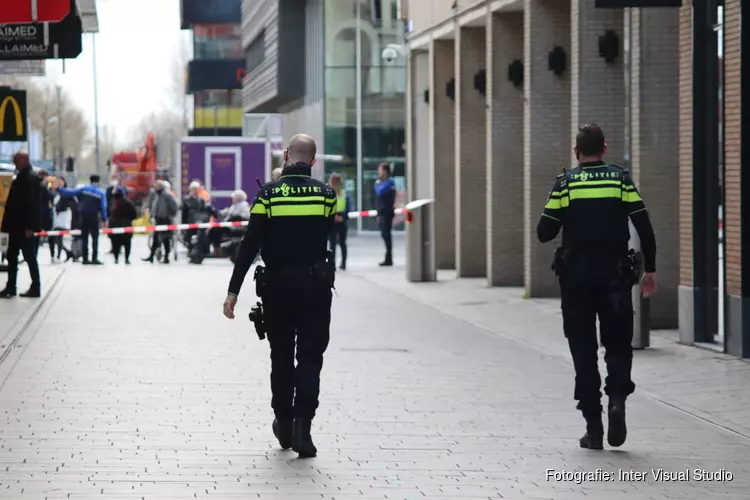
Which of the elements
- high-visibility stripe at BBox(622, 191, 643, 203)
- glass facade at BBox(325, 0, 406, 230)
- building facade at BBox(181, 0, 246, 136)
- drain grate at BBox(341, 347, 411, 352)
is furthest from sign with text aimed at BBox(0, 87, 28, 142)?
building facade at BBox(181, 0, 246, 136)

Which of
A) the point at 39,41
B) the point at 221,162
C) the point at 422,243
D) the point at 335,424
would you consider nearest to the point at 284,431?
the point at 335,424

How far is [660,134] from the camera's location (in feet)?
56.3

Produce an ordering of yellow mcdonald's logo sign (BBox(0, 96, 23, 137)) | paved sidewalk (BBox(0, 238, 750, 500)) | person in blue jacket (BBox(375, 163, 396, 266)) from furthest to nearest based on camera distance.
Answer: person in blue jacket (BBox(375, 163, 396, 266)), yellow mcdonald's logo sign (BBox(0, 96, 23, 137)), paved sidewalk (BBox(0, 238, 750, 500))

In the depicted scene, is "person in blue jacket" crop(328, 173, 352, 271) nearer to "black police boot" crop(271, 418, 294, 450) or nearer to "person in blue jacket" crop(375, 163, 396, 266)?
"person in blue jacket" crop(375, 163, 396, 266)

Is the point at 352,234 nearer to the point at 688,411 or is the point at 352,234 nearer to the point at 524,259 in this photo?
the point at 524,259

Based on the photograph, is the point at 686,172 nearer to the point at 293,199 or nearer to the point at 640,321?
the point at 640,321

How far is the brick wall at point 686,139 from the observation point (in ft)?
49.9

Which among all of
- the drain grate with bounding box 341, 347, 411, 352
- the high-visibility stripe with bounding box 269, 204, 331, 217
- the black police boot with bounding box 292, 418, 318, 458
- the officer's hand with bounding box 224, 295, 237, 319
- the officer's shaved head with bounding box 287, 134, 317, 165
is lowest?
the drain grate with bounding box 341, 347, 411, 352

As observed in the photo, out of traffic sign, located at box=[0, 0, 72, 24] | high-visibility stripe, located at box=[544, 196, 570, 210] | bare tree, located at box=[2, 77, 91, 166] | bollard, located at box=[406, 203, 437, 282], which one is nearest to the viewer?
high-visibility stripe, located at box=[544, 196, 570, 210]

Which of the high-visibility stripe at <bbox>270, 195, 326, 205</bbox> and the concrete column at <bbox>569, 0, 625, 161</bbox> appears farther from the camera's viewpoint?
the concrete column at <bbox>569, 0, 625, 161</bbox>

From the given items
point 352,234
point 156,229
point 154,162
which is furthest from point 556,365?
point 154,162

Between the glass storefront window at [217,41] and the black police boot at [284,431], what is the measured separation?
89076mm

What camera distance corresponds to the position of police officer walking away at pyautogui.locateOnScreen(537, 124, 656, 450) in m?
9.16

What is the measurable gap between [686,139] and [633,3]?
1.36 meters
